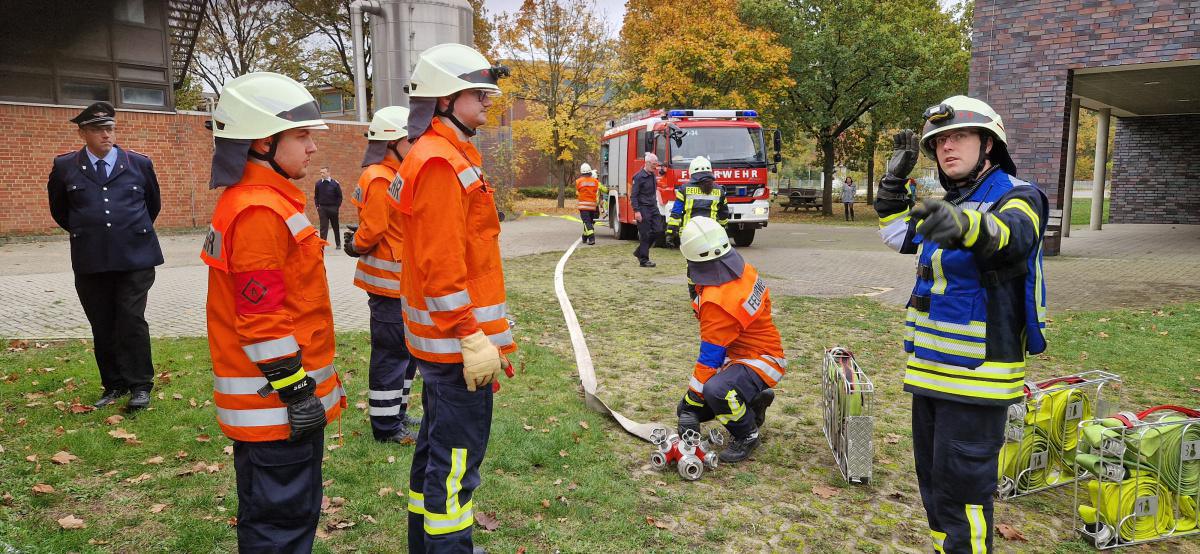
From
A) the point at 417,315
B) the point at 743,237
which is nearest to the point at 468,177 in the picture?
the point at 417,315

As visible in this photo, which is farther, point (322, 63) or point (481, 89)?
point (322, 63)

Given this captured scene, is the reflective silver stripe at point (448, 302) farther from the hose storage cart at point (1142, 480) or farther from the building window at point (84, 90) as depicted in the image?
the building window at point (84, 90)

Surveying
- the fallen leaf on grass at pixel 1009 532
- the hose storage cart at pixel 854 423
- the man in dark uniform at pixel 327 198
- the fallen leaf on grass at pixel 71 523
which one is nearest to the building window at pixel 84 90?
the man in dark uniform at pixel 327 198

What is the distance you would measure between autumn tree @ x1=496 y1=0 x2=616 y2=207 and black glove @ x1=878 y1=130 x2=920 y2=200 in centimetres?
2999

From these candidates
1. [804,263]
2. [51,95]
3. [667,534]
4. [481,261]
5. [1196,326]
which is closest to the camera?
[481,261]

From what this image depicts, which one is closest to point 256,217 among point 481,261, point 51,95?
point 481,261

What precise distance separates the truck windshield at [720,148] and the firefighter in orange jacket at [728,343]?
11894mm

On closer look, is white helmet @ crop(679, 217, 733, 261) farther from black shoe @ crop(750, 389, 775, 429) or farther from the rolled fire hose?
the rolled fire hose

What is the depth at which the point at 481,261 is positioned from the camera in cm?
304

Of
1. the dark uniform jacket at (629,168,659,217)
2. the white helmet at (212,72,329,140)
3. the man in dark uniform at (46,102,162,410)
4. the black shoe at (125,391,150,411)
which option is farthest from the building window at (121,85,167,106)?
the white helmet at (212,72,329,140)

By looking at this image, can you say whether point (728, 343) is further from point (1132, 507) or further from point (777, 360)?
point (1132, 507)

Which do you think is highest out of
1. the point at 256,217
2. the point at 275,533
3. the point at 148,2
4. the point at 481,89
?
the point at 148,2

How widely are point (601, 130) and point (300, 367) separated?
33.2 meters

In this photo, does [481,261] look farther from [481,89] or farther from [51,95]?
[51,95]
